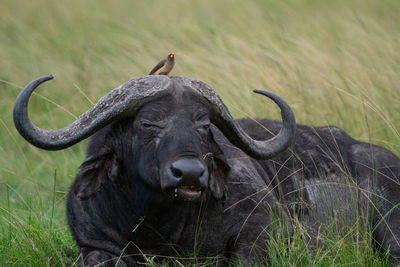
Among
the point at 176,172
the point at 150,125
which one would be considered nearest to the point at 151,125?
the point at 150,125

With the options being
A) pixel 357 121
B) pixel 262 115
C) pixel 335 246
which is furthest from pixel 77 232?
pixel 357 121

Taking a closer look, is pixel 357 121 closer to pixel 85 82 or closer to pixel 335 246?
pixel 335 246

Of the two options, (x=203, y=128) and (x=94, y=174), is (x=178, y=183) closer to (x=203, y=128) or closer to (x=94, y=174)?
(x=203, y=128)

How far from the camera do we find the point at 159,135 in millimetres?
4344

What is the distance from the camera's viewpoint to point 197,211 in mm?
4848

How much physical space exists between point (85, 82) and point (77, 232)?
520 cm

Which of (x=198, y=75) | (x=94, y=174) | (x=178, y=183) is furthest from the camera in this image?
(x=198, y=75)

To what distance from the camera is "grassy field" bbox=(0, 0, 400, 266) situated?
5.21 m

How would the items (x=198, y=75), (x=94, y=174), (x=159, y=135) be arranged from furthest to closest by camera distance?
(x=198, y=75) < (x=94, y=174) < (x=159, y=135)

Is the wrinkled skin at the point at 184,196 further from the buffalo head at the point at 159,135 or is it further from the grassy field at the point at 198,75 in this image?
the grassy field at the point at 198,75

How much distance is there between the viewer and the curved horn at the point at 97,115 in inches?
166

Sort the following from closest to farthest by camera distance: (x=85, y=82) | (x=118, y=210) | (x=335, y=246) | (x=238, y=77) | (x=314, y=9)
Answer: (x=335, y=246)
(x=118, y=210)
(x=238, y=77)
(x=85, y=82)
(x=314, y=9)

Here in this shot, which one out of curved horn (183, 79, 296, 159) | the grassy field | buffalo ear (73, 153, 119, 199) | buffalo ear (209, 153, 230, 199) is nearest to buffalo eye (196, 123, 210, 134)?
curved horn (183, 79, 296, 159)

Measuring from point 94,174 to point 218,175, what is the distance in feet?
2.79
